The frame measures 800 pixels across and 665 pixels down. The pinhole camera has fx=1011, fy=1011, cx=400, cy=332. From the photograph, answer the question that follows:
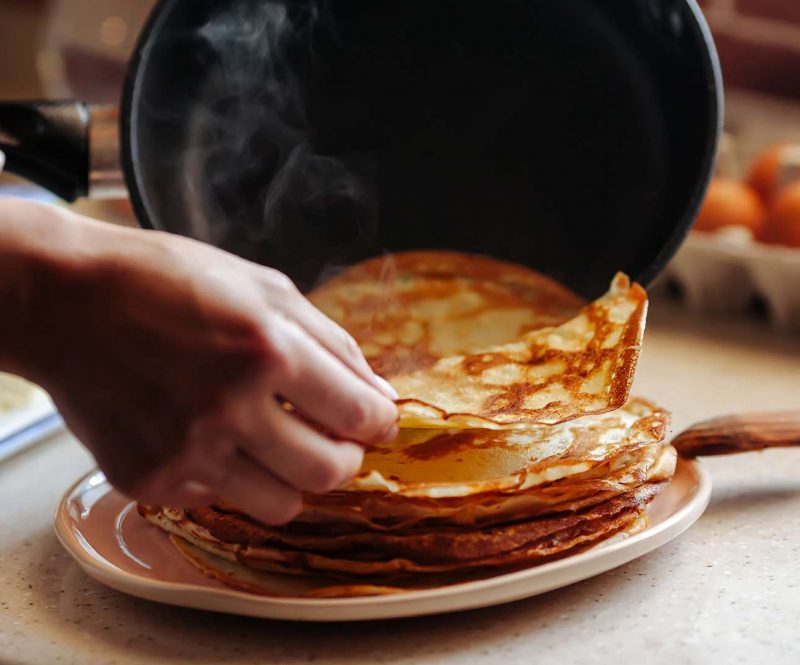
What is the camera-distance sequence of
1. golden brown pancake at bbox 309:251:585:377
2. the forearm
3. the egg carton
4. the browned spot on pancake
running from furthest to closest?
the egg carton < golden brown pancake at bbox 309:251:585:377 < the browned spot on pancake < the forearm

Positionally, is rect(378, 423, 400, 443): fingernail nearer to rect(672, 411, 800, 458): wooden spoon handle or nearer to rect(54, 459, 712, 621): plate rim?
rect(54, 459, 712, 621): plate rim

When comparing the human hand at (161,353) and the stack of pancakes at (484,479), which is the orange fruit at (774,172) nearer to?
the stack of pancakes at (484,479)

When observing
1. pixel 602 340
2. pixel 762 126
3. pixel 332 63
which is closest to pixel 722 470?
pixel 602 340

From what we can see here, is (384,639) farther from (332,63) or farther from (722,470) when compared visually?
(332,63)

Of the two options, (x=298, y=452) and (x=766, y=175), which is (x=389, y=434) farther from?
(x=766, y=175)

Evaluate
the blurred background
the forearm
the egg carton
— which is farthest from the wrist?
the blurred background

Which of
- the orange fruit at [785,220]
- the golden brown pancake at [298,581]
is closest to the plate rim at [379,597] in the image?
the golden brown pancake at [298,581]
